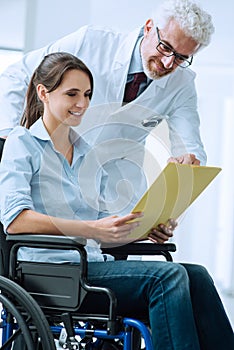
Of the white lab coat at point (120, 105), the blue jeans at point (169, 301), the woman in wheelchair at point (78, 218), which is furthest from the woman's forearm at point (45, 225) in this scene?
the white lab coat at point (120, 105)

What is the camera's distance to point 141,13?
3.98 m

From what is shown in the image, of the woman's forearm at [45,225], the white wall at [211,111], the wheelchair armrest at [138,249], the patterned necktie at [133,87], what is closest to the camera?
the woman's forearm at [45,225]

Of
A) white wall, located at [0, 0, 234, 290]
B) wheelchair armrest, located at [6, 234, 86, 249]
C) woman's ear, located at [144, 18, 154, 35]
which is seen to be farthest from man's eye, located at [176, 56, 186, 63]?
white wall, located at [0, 0, 234, 290]

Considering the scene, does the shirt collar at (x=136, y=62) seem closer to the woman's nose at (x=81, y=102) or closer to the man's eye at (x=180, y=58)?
the man's eye at (x=180, y=58)

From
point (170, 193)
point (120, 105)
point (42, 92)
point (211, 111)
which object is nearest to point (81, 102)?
point (42, 92)

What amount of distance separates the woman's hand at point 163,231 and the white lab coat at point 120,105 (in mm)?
361

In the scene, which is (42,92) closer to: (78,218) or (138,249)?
(78,218)

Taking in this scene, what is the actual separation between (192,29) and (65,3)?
1.76 meters

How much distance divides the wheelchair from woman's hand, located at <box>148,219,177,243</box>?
0.27 meters

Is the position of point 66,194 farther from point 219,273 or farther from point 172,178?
point 219,273

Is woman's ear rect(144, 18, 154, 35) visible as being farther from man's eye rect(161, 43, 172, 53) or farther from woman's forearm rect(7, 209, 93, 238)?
woman's forearm rect(7, 209, 93, 238)

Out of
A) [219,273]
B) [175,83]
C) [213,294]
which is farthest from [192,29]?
[219,273]

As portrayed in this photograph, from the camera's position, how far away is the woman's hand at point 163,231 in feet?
6.56

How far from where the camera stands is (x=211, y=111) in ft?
13.3
